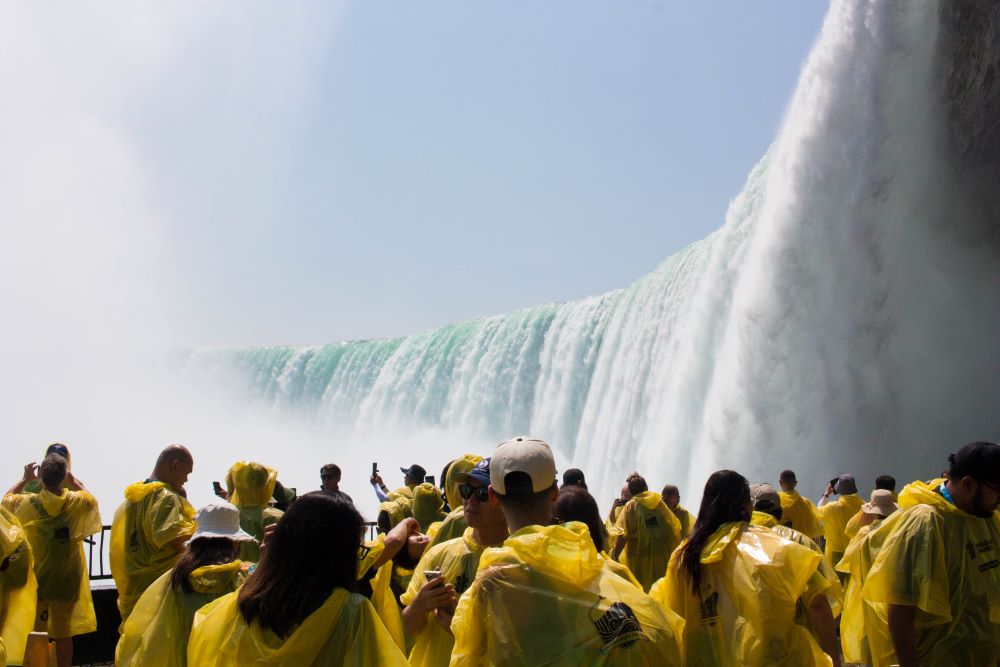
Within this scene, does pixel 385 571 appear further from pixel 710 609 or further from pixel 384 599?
pixel 710 609

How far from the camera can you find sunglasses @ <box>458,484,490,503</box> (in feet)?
10.7

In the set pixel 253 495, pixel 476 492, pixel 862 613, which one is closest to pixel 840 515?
pixel 862 613

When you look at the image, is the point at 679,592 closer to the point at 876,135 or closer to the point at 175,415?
the point at 876,135

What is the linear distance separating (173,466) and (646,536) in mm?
3363

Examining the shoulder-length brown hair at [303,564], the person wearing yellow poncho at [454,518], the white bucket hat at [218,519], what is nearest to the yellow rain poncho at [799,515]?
the person wearing yellow poncho at [454,518]

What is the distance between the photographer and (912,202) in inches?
635

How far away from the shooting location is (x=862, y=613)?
4.57 m

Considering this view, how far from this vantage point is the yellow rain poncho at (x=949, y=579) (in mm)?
3605

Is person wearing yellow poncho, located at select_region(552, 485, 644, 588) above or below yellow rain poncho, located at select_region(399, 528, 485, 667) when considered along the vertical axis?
above

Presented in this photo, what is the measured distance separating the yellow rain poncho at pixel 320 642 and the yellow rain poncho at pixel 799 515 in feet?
22.6

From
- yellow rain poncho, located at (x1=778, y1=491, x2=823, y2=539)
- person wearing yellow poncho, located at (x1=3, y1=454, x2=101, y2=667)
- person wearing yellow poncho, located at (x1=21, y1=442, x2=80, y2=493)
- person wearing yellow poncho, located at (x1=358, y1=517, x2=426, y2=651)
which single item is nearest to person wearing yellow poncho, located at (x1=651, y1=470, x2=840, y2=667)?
person wearing yellow poncho, located at (x1=358, y1=517, x2=426, y2=651)

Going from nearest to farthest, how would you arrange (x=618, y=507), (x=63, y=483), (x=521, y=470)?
(x=521, y=470) → (x=63, y=483) → (x=618, y=507)

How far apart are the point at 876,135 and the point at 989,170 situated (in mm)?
2271

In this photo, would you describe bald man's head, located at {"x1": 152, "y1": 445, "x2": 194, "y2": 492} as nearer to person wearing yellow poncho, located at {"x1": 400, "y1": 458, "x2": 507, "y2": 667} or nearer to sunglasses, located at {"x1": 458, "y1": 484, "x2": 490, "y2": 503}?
person wearing yellow poncho, located at {"x1": 400, "y1": 458, "x2": 507, "y2": 667}
